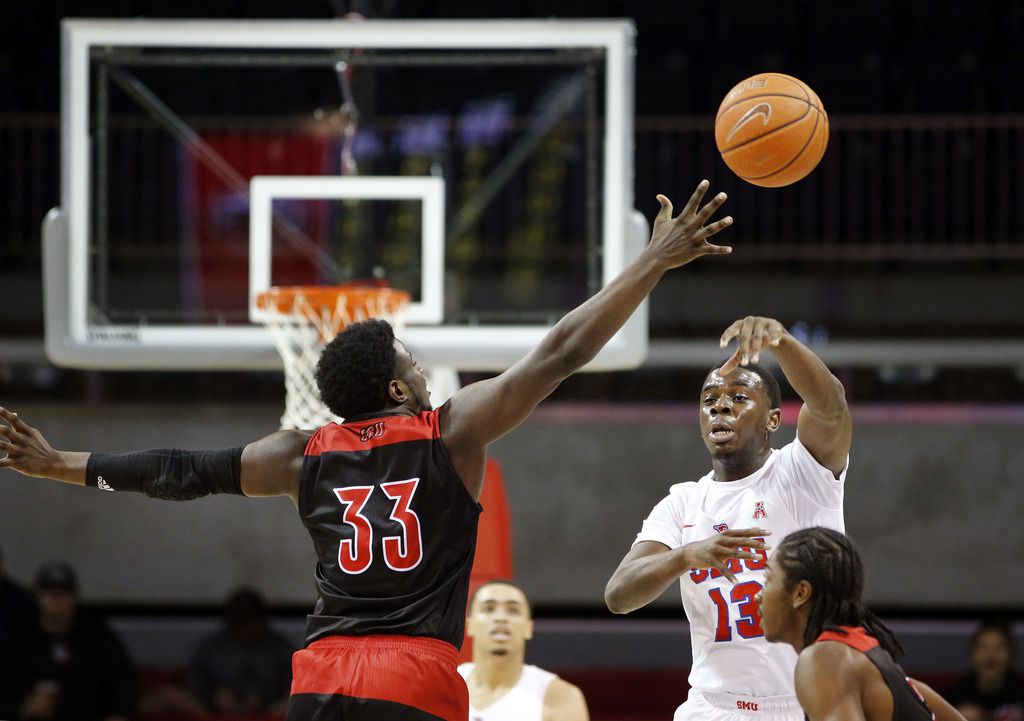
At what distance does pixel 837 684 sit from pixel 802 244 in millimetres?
9418

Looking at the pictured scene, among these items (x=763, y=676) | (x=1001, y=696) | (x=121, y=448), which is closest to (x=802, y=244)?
(x=1001, y=696)

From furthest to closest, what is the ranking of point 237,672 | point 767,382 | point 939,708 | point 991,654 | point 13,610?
point 13,610, point 237,672, point 991,654, point 767,382, point 939,708

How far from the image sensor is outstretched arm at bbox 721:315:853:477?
3604mm

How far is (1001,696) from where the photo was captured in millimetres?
8281

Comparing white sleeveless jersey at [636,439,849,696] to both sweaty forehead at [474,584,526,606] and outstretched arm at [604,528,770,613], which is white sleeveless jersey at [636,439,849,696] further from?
sweaty forehead at [474,584,526,606]

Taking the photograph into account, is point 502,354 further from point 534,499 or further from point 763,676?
point 534,499

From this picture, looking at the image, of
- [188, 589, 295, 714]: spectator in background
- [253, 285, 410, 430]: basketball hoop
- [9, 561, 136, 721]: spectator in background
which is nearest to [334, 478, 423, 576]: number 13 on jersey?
[253, 285, 410, 430]: basketball hoop

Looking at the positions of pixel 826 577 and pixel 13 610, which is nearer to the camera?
pixel 826 577

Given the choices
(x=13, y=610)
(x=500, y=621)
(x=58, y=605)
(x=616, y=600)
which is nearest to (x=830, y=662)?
(x=616, y=600)

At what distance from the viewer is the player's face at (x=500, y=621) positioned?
6.32 metres

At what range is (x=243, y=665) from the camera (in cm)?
927

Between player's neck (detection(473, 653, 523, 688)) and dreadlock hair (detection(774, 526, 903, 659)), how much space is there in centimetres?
314

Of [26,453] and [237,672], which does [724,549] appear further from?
[237,672]

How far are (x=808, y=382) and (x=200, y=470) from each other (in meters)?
1.77
